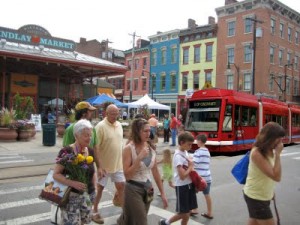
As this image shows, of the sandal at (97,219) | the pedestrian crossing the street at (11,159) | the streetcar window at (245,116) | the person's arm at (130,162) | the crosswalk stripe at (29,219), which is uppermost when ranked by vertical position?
the streetcar window at (245,116)

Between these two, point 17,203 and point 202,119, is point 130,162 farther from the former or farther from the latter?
point 202,119

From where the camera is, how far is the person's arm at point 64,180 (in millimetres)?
3574

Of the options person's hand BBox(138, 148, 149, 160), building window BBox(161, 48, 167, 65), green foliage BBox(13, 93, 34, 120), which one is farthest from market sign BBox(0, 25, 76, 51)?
building window BBox(161, 48, 167, 65)

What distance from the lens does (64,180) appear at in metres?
3.57

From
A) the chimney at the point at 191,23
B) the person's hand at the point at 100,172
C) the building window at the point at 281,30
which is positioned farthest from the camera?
the chimney at the point at 191,23

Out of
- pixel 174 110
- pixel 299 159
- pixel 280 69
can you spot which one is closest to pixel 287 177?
pixel 299 159

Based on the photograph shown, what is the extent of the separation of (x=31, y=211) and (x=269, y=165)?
4189mm

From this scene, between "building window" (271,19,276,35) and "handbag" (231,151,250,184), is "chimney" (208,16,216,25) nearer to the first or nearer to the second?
"building window" (271,19,276,35)

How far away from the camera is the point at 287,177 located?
10.3 metres

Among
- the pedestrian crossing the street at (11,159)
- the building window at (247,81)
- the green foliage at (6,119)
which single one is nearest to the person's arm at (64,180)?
the pedestrian crossing the street at (11,159)

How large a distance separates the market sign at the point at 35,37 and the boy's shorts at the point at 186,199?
21.3m

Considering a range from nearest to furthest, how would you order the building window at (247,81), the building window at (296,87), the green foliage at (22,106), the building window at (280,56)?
the green foliage at (22,106) → the building window at (247,81) → the building window at (280,56) → the building window at (296,87)

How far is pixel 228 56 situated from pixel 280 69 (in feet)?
20.1

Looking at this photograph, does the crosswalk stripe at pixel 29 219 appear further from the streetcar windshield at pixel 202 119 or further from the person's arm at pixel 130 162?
the streetcar windshield at pixel 202 119
